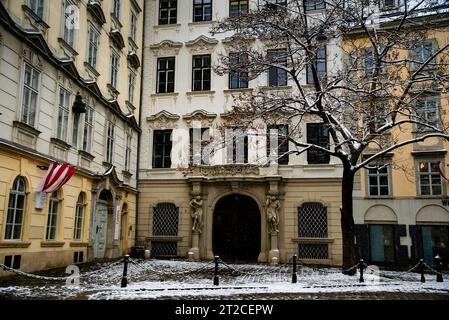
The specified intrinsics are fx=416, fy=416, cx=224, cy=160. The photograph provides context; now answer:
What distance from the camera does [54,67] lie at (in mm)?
14914

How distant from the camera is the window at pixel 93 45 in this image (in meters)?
17.8

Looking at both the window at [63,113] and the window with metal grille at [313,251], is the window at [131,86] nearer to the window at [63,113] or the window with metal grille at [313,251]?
the window at [63,113]

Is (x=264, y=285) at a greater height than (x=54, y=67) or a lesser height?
lesser

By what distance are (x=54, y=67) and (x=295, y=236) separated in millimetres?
13377

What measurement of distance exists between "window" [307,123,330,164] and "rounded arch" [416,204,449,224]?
5003 millimetres

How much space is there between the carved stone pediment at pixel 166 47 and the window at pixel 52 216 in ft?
38.9

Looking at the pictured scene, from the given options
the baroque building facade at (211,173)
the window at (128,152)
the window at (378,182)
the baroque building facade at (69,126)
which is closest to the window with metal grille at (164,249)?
the baroque building facade at (211,173)

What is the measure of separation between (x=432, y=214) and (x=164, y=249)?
13.4 m

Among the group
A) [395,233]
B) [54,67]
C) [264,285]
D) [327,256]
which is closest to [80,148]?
[54,67]

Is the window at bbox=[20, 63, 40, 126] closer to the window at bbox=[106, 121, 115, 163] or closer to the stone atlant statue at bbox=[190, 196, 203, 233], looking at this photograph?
the window at bbox=[106, 121, 115, 163]

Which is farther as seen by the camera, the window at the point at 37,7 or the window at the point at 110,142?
the window at the point at 110,142

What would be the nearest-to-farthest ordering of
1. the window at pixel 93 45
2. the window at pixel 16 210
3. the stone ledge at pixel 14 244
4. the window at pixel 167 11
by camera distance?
1. the stone ledge at pixel 14 244
2. the window at pixel 16 210
3. the window at pixel 93 45
4. the window at pixel 167 11

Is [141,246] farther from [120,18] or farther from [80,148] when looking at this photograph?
[120,18]

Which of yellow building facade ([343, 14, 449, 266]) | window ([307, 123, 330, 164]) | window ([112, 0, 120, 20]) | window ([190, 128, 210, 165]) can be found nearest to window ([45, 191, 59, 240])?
window ([190, 128, 210, 165])
